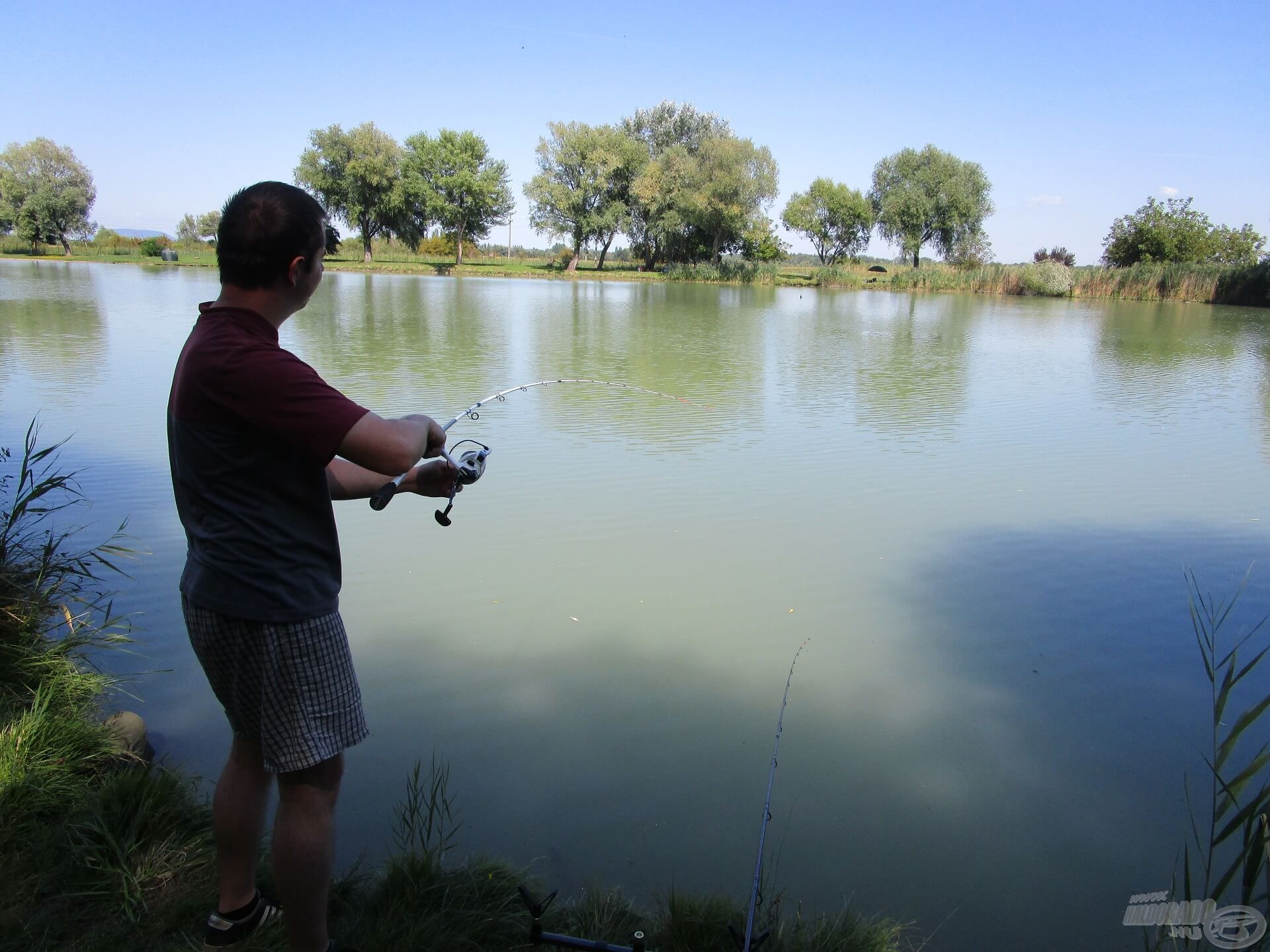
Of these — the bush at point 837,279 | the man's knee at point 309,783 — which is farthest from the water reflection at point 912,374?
the bush at point 837,279

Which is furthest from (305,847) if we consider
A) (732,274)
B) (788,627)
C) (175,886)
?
(732,274)

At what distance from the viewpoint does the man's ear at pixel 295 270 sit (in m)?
1.62

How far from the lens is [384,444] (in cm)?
159

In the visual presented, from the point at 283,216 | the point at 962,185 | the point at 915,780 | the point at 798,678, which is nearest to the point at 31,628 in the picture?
the point at 283,216

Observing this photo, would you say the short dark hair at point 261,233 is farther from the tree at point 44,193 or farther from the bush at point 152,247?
the tree at point 44,193

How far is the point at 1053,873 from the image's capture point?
2537 mm

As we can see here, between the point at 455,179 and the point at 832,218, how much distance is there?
27742mm

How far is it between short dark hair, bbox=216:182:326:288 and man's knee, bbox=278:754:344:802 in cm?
97

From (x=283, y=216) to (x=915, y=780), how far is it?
2670 mm

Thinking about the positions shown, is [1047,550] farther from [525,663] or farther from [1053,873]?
[525,663]

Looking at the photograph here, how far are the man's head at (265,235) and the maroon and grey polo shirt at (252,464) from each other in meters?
0.08

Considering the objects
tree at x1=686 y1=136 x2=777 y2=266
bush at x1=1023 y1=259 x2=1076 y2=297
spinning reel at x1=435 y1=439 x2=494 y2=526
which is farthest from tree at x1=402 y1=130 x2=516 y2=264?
spinning reel at x1=435 y1=439 x2=494 y2=526

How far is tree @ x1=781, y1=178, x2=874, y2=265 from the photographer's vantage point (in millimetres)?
60344

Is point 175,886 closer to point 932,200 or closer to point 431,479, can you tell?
point 431,479
